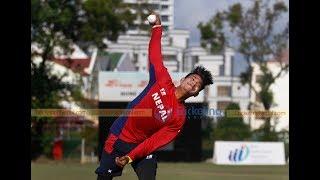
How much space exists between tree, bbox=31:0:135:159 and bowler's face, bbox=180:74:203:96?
7.08 metres

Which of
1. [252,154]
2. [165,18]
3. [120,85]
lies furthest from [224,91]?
[165,18]

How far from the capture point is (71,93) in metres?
17.5

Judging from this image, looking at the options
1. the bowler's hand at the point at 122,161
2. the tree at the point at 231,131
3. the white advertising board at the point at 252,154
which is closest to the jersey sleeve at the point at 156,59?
the bowler's hand at the point at 122,161

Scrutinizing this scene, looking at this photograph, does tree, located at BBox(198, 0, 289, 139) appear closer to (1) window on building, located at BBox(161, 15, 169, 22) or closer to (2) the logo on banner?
(2) the logo on banner

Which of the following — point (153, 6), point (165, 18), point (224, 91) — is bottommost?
point (224, 91)

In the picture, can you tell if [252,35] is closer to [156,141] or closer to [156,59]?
[156,59]

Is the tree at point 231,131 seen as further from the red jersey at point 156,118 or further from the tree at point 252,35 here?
the red jersey at point 156,118

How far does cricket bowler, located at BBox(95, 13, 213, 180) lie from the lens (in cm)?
750

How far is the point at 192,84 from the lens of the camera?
7793 millimetres

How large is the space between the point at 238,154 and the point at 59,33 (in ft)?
18.6

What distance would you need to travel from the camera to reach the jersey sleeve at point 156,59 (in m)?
7.98
